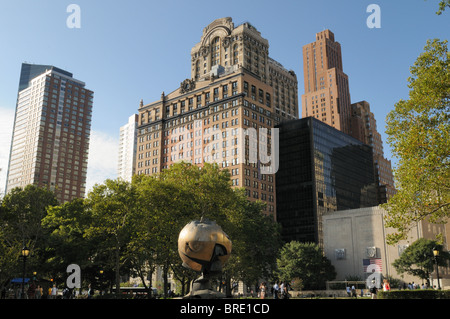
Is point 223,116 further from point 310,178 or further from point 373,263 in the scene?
point 373,263

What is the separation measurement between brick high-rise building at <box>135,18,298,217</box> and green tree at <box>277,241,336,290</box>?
102ft

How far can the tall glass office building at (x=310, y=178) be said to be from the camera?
405ft

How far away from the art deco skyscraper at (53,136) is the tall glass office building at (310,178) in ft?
323

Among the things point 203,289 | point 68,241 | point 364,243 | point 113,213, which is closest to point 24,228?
point 68,241

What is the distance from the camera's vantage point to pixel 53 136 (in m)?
180

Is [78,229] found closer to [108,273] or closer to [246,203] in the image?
[108,273]

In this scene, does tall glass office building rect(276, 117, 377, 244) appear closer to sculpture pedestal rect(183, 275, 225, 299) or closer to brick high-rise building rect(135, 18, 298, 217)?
brick high-rise building rect(135, 18, 298, 217)

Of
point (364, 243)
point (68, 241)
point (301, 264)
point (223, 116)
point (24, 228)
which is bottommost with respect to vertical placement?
point (301, 264)

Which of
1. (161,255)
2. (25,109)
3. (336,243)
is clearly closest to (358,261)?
(336,243)

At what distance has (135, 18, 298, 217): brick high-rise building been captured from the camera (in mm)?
115938

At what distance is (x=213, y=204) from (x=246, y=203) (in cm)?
1779

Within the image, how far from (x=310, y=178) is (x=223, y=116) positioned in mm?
33269

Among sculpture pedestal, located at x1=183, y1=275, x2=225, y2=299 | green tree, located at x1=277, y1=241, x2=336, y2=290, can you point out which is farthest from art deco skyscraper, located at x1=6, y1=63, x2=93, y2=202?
sculpture pedestal, located at x1=183, y1=275, x2=225, y2=299
